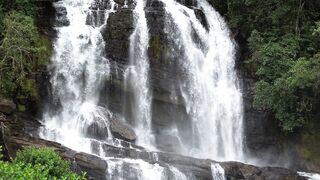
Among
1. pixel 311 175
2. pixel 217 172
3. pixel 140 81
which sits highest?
pixel 140 81

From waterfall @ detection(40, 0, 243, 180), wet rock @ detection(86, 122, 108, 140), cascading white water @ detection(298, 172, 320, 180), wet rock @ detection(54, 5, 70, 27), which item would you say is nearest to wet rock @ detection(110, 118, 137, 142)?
waterfall @ detection(40, 0, 243, 180)

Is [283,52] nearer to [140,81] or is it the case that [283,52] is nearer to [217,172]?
[140,81]

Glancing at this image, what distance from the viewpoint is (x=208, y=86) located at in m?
30.0

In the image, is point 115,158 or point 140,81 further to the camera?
point 140,81

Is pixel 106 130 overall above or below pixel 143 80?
below

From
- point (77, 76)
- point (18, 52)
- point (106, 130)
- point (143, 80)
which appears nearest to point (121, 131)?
point (106, 130)

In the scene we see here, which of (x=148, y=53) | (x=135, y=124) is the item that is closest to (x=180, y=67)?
(x=148, y=53)

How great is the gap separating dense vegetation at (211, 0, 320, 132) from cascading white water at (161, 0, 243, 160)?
1.85m

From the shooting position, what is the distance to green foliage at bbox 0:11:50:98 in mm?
23219

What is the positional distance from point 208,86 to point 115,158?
32.8ft

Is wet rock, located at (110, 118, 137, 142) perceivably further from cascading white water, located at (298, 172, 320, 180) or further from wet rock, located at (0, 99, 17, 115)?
cascading white water, located at (298, 172, 320, 180)

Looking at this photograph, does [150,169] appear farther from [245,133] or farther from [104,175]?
[245,133]

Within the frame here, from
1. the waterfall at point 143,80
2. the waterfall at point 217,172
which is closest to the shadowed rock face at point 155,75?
the waterfall at point 143,80

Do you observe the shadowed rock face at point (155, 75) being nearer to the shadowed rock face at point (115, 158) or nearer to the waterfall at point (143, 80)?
the waterfall at point (143, 80)
